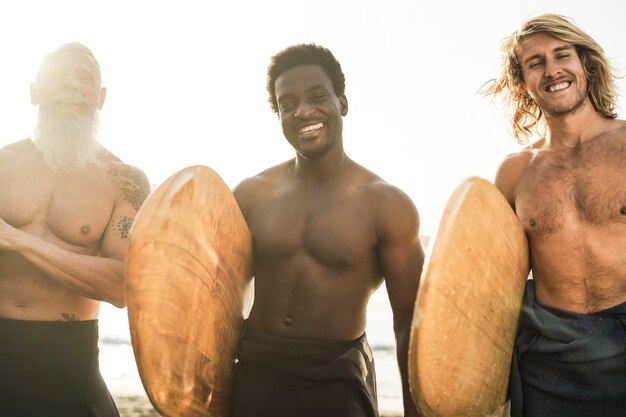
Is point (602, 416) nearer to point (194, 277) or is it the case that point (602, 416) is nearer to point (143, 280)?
point (194, 277)

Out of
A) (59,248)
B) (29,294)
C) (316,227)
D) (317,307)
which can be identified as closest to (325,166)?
(316,227)

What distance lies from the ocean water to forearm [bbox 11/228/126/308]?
5.07 m

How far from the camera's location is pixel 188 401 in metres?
2.21

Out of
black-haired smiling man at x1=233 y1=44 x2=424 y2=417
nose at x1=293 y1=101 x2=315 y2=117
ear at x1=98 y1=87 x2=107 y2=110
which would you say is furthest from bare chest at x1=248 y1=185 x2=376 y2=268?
ear at x1=98 y1=87 x2=107 y2=110

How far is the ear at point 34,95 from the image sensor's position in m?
3.06

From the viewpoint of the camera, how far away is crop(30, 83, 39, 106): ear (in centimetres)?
306

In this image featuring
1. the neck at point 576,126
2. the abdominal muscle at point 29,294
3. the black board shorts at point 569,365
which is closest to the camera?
the black board shorts at point 569,365

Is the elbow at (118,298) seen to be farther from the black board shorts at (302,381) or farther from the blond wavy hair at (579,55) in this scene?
the blond wavy hair at (579,55)

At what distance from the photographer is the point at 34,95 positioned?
3.07 metres

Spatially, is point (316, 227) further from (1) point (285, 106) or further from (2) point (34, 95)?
(2) point (34, 95)

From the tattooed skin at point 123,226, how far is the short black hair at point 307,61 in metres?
0.96

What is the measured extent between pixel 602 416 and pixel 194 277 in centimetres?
170


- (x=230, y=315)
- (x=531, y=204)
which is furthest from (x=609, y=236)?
(x=230, y=315)

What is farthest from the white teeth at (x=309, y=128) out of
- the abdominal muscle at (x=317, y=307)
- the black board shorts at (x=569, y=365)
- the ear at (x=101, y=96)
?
the ear at (x=101, y=96)
